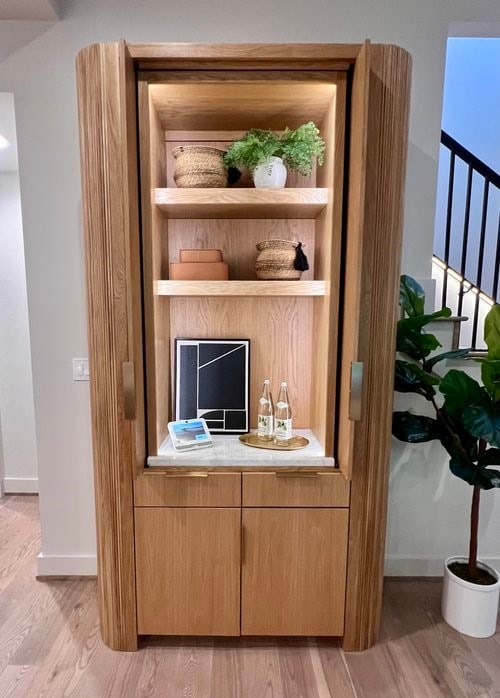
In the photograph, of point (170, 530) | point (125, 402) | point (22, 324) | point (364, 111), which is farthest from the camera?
point (22, 324)

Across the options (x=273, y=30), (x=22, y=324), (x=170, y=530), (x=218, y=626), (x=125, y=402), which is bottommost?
(x=218, y=626)

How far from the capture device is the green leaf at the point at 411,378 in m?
1.67

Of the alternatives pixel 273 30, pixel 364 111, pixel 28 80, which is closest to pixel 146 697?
pixel 364 111

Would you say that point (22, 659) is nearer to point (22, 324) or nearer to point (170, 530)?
point (170, 530)

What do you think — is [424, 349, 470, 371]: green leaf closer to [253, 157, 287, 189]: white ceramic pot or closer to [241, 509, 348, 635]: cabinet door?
[241, 509, 348, 635]: cabinet door

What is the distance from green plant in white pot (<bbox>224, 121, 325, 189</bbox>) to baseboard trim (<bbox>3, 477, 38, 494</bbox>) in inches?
102

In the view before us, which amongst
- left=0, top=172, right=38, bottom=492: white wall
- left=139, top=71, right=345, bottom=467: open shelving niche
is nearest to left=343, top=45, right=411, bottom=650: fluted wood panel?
left=139, top=71, right=345, bottom=467: open shelving niche

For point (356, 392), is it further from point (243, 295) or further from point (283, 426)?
point (243, 295)

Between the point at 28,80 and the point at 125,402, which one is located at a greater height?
the point at 28,80

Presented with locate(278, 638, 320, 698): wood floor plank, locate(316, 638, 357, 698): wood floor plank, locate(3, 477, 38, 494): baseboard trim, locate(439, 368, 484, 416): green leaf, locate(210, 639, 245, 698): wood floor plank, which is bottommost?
locate(278, 638, 320, 698): wood floor plank

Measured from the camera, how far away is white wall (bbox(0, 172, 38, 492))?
2.67m

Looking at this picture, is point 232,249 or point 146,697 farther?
point 232,249

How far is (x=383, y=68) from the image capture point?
1.37 metres

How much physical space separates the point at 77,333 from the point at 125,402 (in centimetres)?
68
